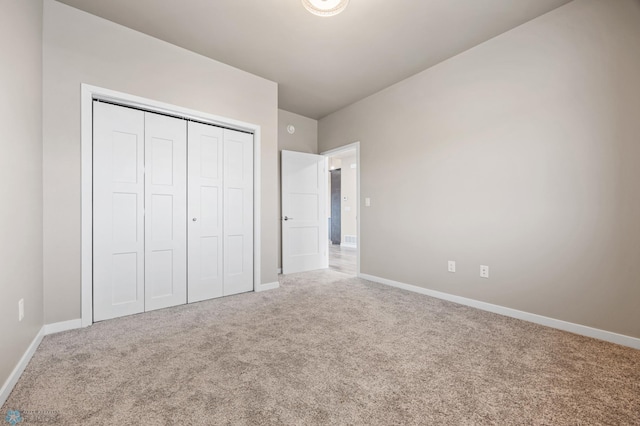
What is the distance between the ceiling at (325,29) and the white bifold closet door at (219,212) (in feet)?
3.04

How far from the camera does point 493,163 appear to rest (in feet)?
9.20

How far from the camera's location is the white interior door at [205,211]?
3.08 meters

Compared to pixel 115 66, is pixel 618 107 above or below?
below

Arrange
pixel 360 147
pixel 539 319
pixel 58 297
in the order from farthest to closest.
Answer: pixel 360 147 < pixel 539 319 < pixel 58 297

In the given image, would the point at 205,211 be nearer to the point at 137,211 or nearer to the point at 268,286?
the point at 137,211

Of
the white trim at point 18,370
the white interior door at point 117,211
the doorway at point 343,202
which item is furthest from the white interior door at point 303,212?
the white trim at point 18,370

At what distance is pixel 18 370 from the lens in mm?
1637

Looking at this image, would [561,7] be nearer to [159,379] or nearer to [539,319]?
[539,319]

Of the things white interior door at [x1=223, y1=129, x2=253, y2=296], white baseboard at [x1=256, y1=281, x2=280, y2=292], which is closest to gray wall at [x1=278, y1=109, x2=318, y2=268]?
white baseboard at [x1=256, y1=281, x2=280, y2=292]

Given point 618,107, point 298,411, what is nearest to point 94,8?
point 298,411

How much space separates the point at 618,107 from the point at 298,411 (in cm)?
313

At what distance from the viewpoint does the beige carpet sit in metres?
1.35

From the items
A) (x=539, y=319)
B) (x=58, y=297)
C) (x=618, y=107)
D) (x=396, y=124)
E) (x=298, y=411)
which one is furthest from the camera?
(x=396, y=124)

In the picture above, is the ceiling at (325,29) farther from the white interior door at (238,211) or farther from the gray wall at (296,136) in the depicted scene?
the gray wall at (296,136)
